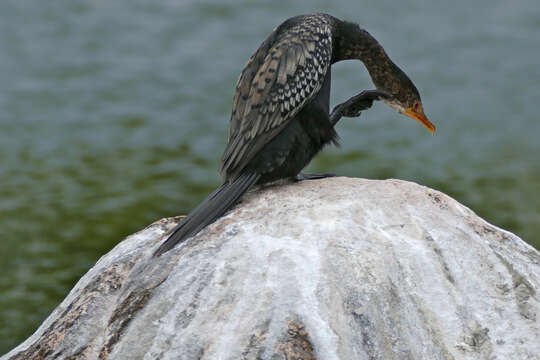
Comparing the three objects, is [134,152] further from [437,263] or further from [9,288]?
[437,263]

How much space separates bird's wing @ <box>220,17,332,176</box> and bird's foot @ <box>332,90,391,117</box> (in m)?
0.38

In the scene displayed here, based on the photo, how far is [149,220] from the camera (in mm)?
10180

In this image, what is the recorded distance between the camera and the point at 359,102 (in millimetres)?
5680

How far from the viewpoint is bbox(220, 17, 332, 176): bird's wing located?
5.14m

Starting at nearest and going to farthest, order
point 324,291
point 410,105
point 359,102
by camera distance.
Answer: point 324,291, point 359,102, point 410,105

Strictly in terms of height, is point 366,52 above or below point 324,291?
above

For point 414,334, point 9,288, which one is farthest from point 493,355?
point 9,288

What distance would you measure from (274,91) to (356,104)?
0.74 meters

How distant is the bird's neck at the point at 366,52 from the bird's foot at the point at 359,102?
112 millimetres

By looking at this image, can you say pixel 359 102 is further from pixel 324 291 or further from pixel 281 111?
pixel 324 291

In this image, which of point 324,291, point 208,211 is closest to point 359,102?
point 208,211

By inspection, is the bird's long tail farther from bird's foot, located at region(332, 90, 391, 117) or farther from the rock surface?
bird's foot, located at region(332, 90, 391, 117)

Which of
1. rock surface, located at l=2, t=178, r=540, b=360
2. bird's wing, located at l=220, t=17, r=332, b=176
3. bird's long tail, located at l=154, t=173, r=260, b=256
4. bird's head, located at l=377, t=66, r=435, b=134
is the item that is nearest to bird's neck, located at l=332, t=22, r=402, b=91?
bird's head, located at l=377, t=66, r=435, b=134

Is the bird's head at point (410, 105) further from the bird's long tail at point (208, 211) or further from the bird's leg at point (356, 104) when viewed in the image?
the bird's long tail at point (208, 211)
